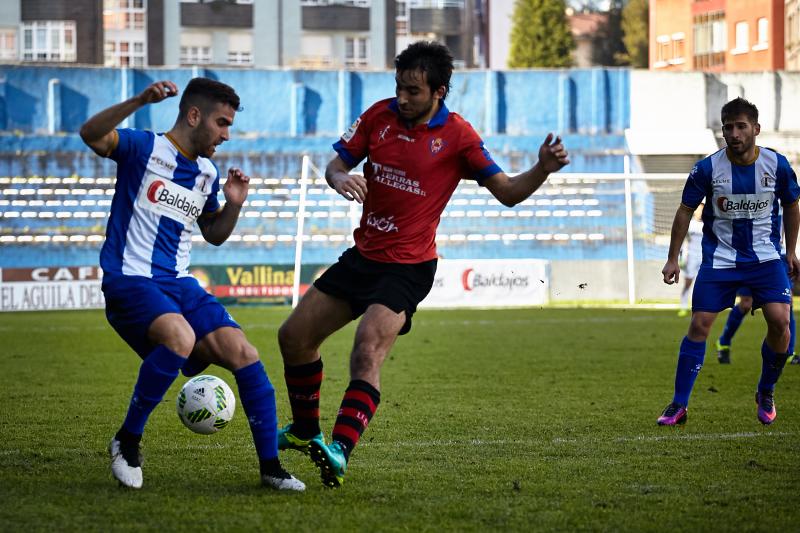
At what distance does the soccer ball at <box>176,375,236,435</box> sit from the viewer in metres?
6.41

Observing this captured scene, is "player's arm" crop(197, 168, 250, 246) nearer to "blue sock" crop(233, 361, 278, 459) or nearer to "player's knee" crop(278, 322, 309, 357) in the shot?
"player's knee" crop(278, 322, 309, 357)

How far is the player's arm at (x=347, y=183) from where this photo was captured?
5.70 metres

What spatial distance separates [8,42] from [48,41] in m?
1.57

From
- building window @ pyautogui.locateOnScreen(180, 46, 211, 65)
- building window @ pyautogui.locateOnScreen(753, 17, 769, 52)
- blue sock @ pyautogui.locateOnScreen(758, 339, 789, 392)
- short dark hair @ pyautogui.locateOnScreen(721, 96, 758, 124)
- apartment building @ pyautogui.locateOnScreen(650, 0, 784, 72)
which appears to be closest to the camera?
short dark hair @ pyautogui.locateOnScreen(721, 96, 758, 124)

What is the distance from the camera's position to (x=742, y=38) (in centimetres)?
5381

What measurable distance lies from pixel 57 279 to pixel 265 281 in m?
4.21

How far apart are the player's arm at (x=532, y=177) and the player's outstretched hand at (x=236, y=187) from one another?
121cm

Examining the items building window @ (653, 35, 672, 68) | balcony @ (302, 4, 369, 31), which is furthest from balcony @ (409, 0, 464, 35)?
building window @ (653, 35, 672, 68)

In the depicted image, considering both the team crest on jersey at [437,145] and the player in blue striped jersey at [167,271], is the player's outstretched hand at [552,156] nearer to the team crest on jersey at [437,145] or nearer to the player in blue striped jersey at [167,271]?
the team crest on jersey at [437,145]

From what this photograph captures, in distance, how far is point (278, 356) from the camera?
14297 millimetres

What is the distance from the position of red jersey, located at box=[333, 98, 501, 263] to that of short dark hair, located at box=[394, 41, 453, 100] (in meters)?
0.20

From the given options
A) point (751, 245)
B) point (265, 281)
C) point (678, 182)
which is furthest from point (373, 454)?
point (678, 182)

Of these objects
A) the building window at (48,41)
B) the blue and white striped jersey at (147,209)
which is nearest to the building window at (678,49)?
the building window at (48,41)

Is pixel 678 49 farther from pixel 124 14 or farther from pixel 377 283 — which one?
pixel 377 283
